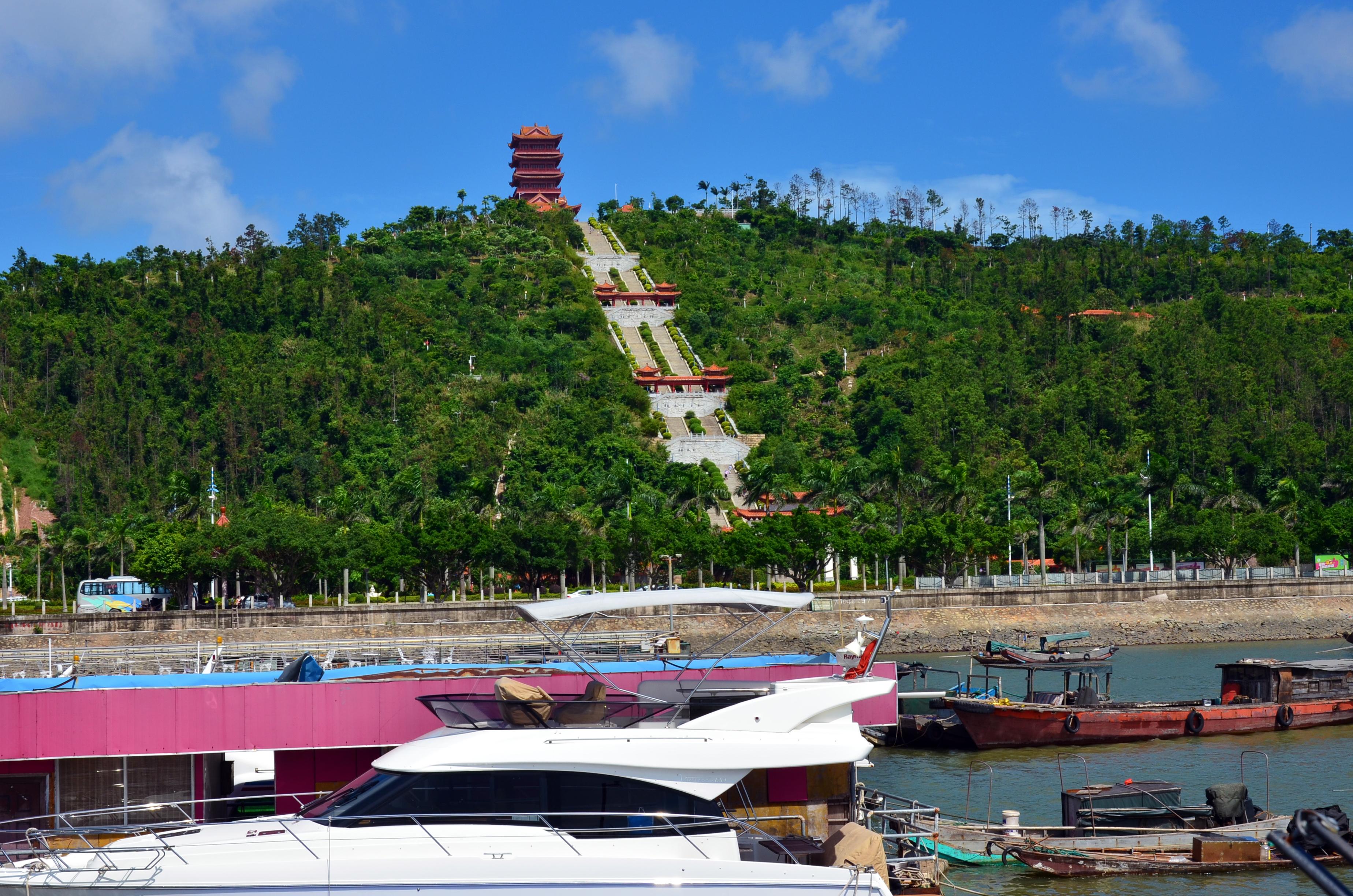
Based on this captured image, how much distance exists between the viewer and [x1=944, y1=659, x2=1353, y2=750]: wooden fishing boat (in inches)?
1633

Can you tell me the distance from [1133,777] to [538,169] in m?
168

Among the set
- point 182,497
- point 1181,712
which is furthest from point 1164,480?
point 182,497

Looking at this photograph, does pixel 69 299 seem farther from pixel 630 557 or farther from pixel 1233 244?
pixel 1233 244

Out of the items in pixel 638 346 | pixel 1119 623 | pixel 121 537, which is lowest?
pixel 1119 623

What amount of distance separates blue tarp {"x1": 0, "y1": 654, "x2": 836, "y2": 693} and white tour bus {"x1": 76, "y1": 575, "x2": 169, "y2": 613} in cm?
4976

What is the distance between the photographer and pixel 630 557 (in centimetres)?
7844

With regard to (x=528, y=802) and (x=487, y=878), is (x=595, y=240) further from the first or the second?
(x=487, y=878)

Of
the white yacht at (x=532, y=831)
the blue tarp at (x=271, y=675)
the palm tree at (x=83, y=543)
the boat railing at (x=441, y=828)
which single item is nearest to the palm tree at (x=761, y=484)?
the palm tree at (x=83, y=543)

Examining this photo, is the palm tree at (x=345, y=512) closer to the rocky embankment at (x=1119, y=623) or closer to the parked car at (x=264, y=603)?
the parked car at (x=264, y=603)

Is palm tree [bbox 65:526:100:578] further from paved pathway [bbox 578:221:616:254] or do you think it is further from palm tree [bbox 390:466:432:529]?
paved pathway [bbox 578:221:616:254]

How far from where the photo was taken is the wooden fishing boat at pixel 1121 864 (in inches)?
1030

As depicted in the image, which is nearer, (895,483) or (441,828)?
(441,828)

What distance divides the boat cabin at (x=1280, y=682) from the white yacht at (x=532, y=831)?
3418cm

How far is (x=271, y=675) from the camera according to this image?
25562 mm
